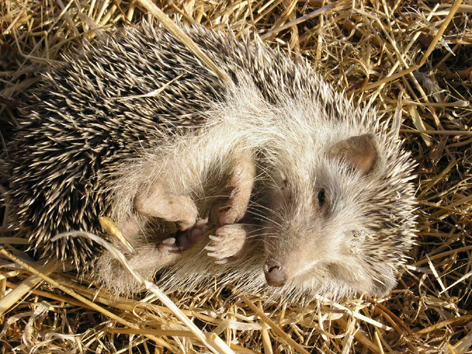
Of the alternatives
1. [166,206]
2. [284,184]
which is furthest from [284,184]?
[166,206]

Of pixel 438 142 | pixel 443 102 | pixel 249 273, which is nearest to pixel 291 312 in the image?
pixel 249 273

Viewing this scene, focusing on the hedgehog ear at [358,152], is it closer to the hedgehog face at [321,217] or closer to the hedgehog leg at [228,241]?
the hedgehog face at [321,217]

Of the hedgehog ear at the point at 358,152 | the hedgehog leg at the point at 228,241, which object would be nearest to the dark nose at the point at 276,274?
the hedgehog leg at the point at 228,241

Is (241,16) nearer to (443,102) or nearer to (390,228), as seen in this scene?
(443,102)

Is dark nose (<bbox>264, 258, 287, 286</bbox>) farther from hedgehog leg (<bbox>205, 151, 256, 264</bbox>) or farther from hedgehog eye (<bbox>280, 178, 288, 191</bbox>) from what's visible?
hedgehog eye (<bbox>280, 178, 288, 191</bbox>)

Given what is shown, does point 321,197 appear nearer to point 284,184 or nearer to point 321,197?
point 321,197

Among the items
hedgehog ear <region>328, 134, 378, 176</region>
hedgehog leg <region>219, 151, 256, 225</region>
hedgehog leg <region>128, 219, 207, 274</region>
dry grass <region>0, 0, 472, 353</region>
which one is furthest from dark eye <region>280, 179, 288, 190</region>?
dry grass <region>0, 0, 472, 353</region>
